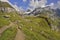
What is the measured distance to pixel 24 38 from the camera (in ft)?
622

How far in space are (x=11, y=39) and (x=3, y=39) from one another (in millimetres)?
11739

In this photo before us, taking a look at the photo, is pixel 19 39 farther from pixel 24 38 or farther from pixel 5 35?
pixel 5 35

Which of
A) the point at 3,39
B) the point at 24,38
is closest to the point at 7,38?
the point at 3,39

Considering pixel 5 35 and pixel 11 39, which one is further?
pixel 5 35

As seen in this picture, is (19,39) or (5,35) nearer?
(19,39)

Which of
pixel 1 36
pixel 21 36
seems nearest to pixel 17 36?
pixel 21 36

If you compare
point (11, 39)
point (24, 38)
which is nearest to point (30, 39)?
point (24, 38)

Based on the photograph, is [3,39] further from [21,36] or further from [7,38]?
[21,36]

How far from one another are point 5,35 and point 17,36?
15872 millimetres

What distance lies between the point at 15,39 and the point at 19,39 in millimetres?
4739

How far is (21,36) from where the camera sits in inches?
7515

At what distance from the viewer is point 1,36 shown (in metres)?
198

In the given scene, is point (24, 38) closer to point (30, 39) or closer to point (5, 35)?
point (30, 39)

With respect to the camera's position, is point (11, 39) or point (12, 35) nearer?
point (11, 39)
